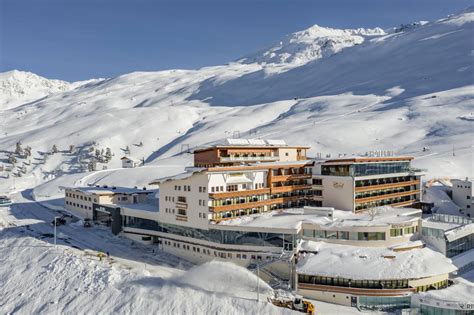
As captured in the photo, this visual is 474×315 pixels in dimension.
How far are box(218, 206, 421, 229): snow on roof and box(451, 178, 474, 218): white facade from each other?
21480 mm

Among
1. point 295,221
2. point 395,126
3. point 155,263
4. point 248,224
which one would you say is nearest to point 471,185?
point 295,221

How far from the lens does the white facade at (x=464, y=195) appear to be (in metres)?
84.1

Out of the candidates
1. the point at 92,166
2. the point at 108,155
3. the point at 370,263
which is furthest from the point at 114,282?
the point at 108,155

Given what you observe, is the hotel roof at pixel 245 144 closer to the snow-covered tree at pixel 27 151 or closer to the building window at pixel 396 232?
the building window at pixel 396 232

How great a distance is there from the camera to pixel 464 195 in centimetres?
8575

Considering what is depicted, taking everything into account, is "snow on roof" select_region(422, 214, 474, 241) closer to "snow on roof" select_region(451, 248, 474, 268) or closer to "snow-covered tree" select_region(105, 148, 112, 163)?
"snow on roof" select_region(451, 248, 474, 268)

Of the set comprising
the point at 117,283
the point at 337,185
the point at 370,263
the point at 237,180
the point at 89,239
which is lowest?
the point at 117,283

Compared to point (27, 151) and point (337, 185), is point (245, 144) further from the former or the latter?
point (27, 151)

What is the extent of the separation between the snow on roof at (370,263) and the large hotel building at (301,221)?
0.12 meters

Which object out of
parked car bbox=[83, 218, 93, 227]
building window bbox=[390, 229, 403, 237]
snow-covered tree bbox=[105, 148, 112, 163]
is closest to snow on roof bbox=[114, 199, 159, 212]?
parked car bbox=[83, 218, 93, 227]

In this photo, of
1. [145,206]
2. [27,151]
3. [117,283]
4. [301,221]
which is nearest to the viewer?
[117,283]

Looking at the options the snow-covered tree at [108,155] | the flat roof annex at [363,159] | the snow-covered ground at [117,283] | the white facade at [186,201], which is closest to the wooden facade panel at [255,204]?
the white facade at [186,201]

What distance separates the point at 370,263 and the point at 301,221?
444 inches

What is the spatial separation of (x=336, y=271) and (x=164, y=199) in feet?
97.2
